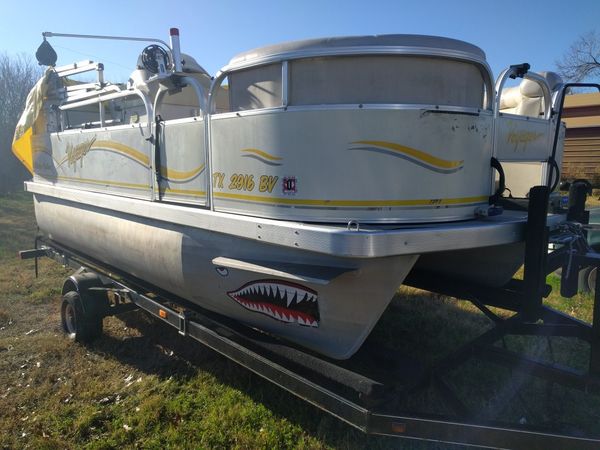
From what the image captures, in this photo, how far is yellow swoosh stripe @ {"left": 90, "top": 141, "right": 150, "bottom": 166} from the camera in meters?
4.13

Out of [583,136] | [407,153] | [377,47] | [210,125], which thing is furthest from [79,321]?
[583,136]

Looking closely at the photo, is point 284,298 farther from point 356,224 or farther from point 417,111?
point 417,111

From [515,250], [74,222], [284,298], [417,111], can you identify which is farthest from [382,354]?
[74,222]

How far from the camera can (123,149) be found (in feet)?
14.5

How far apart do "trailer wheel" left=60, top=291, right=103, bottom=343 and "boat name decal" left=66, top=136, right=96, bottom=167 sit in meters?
1.47

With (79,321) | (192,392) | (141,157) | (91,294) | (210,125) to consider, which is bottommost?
(192,392)

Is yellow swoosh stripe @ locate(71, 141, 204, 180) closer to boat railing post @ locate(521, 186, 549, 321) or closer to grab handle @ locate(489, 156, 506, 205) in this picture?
grab handle @ locate(489, 156, 506, 205)

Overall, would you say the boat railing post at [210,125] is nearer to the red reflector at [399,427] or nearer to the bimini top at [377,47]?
the bimini top at [377,47]

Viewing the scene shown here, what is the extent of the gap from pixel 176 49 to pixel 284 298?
7.63ft

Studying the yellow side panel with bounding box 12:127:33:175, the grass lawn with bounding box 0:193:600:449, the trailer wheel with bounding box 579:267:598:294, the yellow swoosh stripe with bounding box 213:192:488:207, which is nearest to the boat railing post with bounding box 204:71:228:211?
the yellow swoosh stripe with bounding box 213:192:488:207

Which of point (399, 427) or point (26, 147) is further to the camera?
point (26, 147)

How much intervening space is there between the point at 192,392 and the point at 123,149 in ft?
7.26

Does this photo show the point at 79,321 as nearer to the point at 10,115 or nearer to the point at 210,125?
the point at 210,125

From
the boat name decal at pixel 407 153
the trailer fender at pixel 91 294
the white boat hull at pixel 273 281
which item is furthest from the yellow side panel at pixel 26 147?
the boat name decal at pixel 407 153
